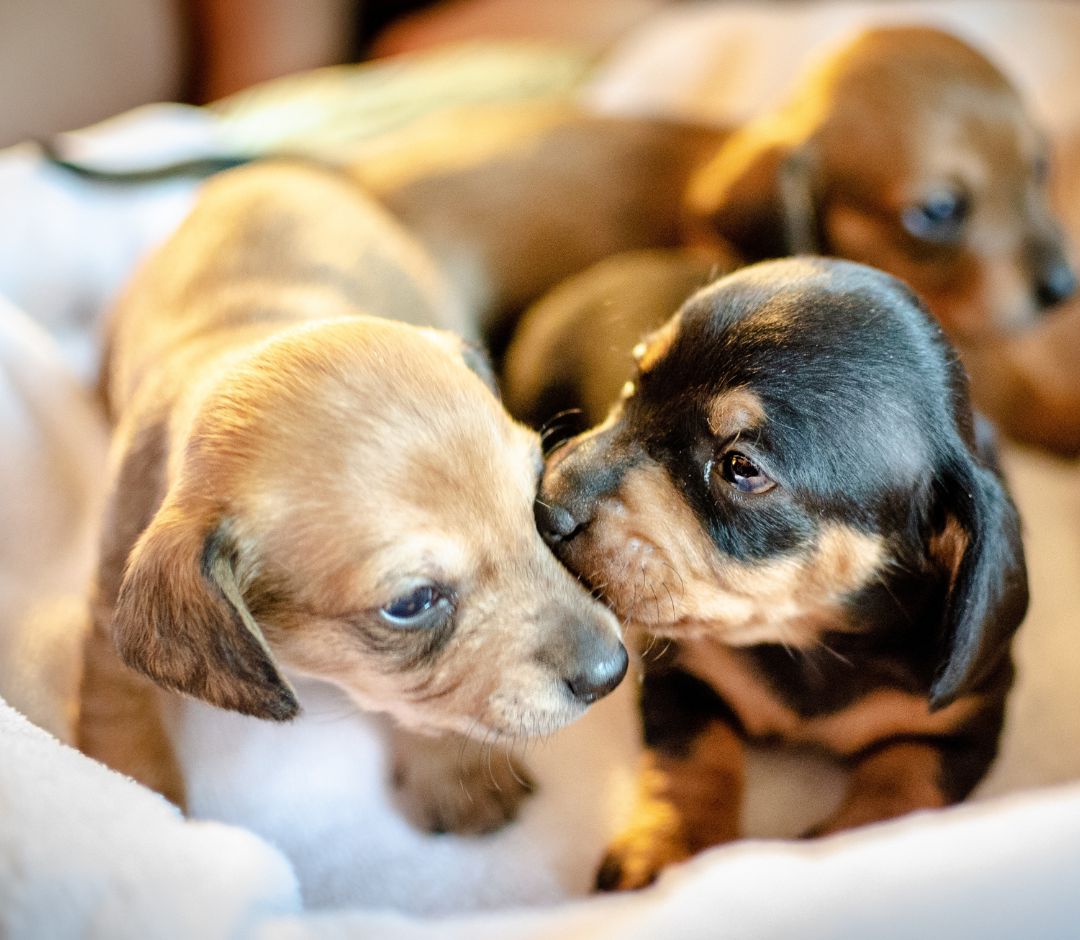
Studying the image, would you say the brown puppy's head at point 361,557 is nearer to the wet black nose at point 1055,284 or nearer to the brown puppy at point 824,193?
the brown puppy at point 824,193

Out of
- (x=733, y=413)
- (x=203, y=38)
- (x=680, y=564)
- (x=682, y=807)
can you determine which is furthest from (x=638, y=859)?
(x=203, y=38)

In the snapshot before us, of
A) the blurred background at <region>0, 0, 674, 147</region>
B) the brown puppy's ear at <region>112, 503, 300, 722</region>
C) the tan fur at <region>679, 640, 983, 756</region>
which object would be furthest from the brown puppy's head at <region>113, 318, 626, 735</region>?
the blurred background at <region>0, 0, 674, 147</region>

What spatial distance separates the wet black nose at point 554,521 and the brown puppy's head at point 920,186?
1270 millimetres

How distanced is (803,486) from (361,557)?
63cm

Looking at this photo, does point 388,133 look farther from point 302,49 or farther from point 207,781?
point 207,781

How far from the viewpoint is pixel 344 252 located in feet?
7.37

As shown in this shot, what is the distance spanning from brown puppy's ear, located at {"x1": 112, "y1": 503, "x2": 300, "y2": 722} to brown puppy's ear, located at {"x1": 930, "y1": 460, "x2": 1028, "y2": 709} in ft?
2.99

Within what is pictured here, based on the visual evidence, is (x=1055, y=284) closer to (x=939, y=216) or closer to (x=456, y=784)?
(x=939, y=216)

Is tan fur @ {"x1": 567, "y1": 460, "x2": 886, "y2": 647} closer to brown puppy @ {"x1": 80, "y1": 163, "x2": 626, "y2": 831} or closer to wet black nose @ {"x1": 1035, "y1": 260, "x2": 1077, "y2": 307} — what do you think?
brown puppy @ {"x1": 80, "y1": 163, "x2": 626, "y2": 831}

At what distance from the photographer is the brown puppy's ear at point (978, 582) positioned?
138 cm

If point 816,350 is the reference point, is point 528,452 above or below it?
below

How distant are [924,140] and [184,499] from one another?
1840mm

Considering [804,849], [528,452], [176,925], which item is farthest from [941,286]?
[176,925]

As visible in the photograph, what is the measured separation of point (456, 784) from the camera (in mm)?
1719
